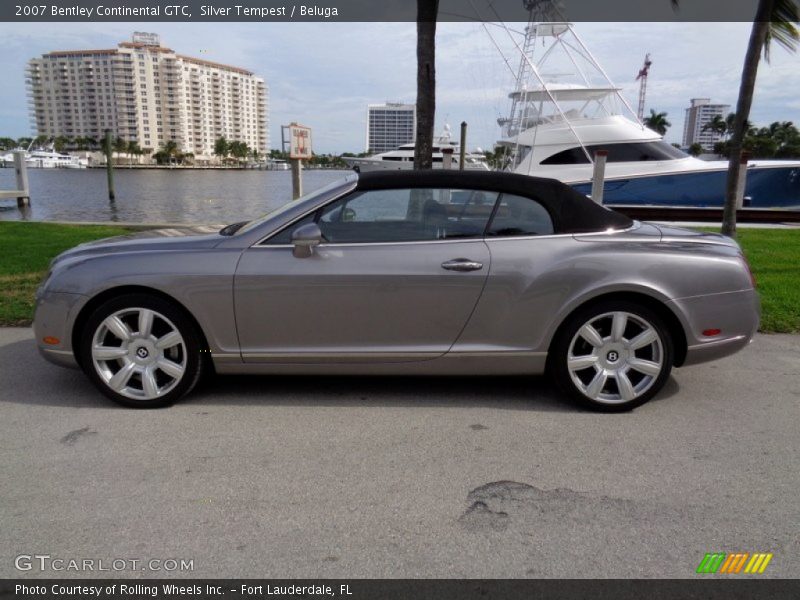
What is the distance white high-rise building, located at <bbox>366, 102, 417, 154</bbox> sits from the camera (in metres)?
55.5

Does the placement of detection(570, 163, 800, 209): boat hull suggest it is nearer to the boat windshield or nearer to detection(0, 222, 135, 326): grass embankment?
the boat windshield

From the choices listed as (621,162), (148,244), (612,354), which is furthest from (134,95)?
(612,354)

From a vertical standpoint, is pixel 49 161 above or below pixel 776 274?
above

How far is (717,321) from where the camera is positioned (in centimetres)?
384

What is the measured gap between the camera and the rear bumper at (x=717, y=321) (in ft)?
12.5

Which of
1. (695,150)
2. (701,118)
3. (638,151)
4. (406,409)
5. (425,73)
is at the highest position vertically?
(701,118)

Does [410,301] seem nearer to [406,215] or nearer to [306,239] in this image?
[406,215]

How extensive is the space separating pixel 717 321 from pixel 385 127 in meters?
55.5

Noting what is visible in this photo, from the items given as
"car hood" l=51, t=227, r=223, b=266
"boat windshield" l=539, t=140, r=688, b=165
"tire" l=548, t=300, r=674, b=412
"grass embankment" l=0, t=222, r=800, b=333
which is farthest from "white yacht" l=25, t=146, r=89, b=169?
"tire" l=548, t=300, r=674, b=412

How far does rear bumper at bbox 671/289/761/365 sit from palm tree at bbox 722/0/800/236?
18.2 feet

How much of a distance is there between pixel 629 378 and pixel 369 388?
1.69 metres
